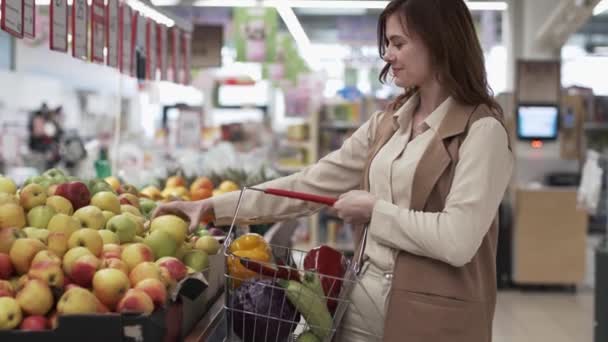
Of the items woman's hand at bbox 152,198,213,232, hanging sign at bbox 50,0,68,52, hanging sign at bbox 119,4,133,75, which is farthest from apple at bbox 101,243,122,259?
hanging sign at bbox 119,4,133,75

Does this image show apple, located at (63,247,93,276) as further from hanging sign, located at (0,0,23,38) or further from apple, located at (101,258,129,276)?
hanging sign, located at (0,0,23,38)

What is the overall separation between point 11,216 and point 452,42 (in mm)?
1337

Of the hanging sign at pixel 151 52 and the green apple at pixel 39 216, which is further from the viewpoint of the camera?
the hanging sign at pixel 151 52

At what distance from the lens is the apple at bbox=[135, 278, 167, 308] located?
1875 millimetres

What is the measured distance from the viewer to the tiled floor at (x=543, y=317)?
6.45m

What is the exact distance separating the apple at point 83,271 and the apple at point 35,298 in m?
0.08

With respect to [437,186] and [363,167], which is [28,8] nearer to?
[363,167]

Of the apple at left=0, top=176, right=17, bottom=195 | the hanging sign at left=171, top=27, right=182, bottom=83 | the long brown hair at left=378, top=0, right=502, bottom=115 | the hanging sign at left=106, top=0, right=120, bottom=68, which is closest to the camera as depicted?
the long brown hair at left=378, top=0, right=502, bottom=115

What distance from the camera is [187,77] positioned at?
565 centimetres

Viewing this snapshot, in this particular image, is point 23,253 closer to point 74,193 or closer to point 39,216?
point 39,216

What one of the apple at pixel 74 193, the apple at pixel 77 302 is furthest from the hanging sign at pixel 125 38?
the apple at pixel 77 302

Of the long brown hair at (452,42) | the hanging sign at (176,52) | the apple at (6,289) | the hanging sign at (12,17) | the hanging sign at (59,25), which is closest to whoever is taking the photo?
the apple at (6,289)

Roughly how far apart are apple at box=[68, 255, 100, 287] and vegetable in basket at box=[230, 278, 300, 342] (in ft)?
1.14

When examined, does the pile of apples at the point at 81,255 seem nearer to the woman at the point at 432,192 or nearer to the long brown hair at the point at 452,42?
the woman at the point at 432,192
